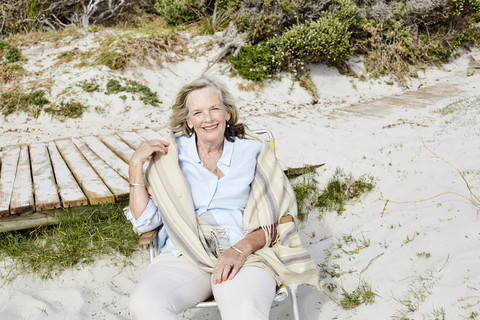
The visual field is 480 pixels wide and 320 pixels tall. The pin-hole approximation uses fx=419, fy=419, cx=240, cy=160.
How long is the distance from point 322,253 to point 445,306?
1.10 metres

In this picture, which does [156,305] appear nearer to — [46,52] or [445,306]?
[445,306]

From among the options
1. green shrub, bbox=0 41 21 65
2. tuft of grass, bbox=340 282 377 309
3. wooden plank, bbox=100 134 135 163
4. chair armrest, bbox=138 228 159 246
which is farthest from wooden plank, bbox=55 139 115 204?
green shrub, bbox=0 41 21 65

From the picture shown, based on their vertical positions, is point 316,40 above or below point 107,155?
above

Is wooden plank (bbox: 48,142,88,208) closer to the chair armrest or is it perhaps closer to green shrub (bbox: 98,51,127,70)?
the chair armrest

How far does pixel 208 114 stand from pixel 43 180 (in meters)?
→ 1.88

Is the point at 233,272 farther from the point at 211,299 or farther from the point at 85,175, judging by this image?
the point at 85,175

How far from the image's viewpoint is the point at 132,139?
484 cm

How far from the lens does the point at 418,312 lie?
2426 millimetres

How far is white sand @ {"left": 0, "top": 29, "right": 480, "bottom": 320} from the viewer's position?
263cm

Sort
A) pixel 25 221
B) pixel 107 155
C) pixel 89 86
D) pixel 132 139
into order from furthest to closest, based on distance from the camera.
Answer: pixel 89 86
pixel 132 139
pixel 107 155
pixel 25 221

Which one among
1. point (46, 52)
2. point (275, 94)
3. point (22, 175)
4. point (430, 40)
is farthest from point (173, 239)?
point (430, 40)

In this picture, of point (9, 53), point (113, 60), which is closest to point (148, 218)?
point (113, 60)

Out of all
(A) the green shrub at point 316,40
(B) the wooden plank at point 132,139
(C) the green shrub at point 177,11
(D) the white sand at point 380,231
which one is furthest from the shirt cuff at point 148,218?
(C) the green shrub at point 177,11

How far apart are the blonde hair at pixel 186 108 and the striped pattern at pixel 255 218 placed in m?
0.16
